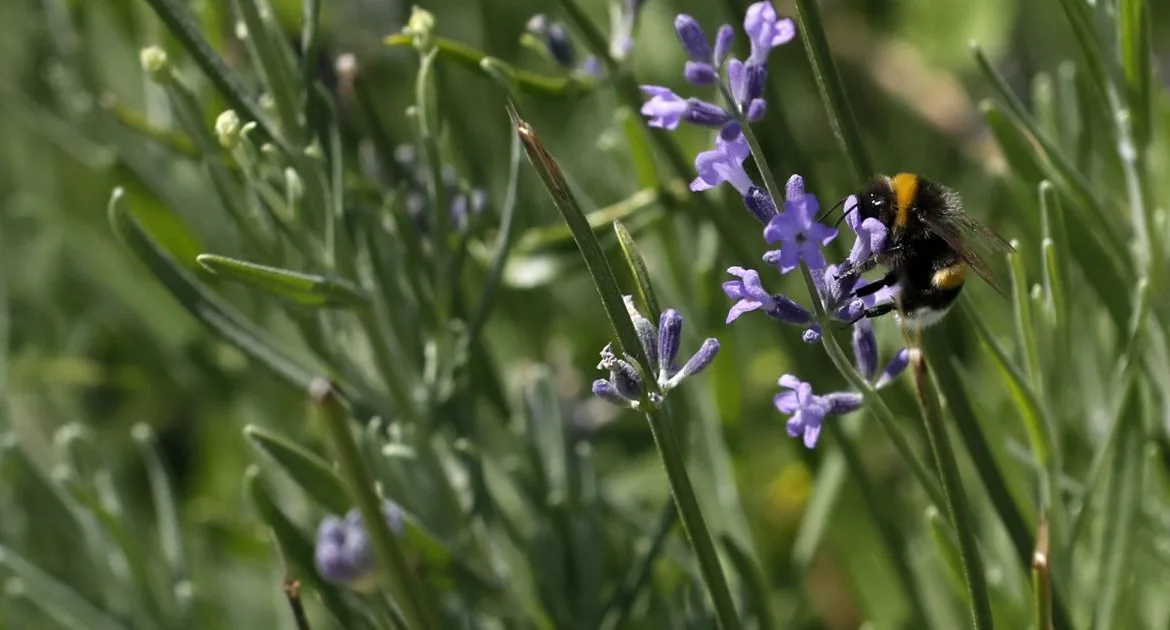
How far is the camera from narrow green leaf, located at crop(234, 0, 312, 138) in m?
0.93

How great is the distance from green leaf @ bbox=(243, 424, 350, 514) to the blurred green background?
0.35 m

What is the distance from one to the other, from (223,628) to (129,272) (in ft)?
1.97

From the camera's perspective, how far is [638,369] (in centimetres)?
66

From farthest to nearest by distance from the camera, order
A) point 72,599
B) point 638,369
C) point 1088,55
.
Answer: point 72,599 → point 1088,55 → point 638,369

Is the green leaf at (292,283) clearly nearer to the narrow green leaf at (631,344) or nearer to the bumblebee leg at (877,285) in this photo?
the narrow green leaf at (631,344)

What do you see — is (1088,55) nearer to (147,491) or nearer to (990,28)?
(990,28)

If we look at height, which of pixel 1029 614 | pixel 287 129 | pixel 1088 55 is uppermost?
pixel 287 129

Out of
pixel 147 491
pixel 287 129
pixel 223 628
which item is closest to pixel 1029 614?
pixel 287 129

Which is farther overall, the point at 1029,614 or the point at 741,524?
the point at 741,524

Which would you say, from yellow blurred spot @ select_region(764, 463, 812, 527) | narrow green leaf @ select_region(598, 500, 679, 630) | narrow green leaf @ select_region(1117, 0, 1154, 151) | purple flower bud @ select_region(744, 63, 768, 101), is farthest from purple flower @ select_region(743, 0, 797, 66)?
yellow blurred spot @ select_region(764, 463, 812, 527)

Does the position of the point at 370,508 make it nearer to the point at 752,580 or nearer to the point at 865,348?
the point at 865,348

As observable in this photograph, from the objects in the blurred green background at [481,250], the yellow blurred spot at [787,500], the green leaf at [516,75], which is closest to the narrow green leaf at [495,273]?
the green leaf at [516,75]

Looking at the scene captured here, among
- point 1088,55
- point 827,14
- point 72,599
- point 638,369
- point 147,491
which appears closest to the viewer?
point 638,369

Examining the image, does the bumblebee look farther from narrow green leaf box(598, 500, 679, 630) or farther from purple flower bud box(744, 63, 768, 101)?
narrow green leaf box(598, 500, 679, 630)
